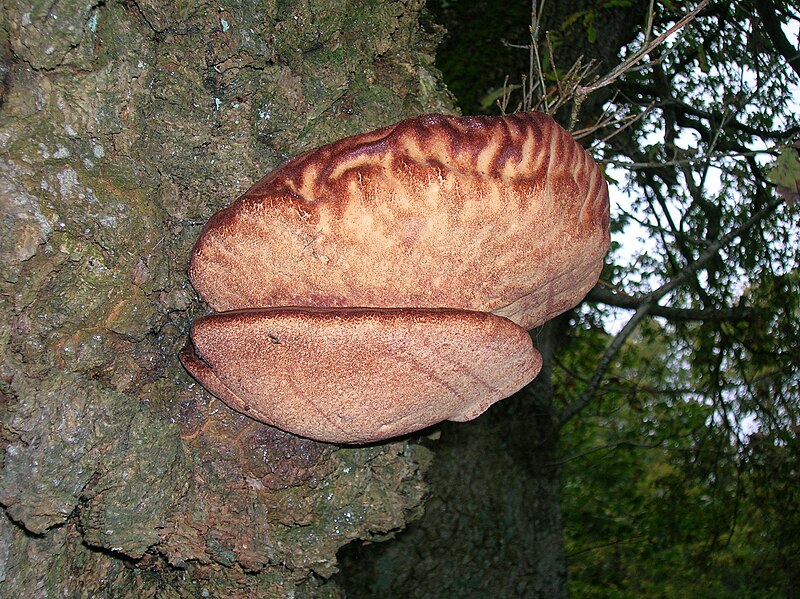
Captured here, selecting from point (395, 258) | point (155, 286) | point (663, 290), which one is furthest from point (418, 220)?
point (663, 290)

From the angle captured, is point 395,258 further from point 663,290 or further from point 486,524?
point 663,290

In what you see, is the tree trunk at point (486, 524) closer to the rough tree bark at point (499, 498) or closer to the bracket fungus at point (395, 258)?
the rough tree bark at point (499, 498)

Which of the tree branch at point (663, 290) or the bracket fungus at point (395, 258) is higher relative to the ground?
the tree branch at point (663, 290)

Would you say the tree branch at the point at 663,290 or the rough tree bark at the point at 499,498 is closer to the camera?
the rough tree bark at the point at 499,498

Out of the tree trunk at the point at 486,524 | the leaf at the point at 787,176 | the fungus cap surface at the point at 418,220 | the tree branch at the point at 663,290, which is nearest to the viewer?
the fungus cap surface at the point at 418,220

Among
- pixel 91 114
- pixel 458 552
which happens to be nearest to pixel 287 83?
pixel 91 114

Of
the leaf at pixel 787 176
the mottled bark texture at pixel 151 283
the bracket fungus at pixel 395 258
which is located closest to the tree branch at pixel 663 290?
the leaf at pixel 787 176

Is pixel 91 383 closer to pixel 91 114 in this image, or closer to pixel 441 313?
pixel 91 114
